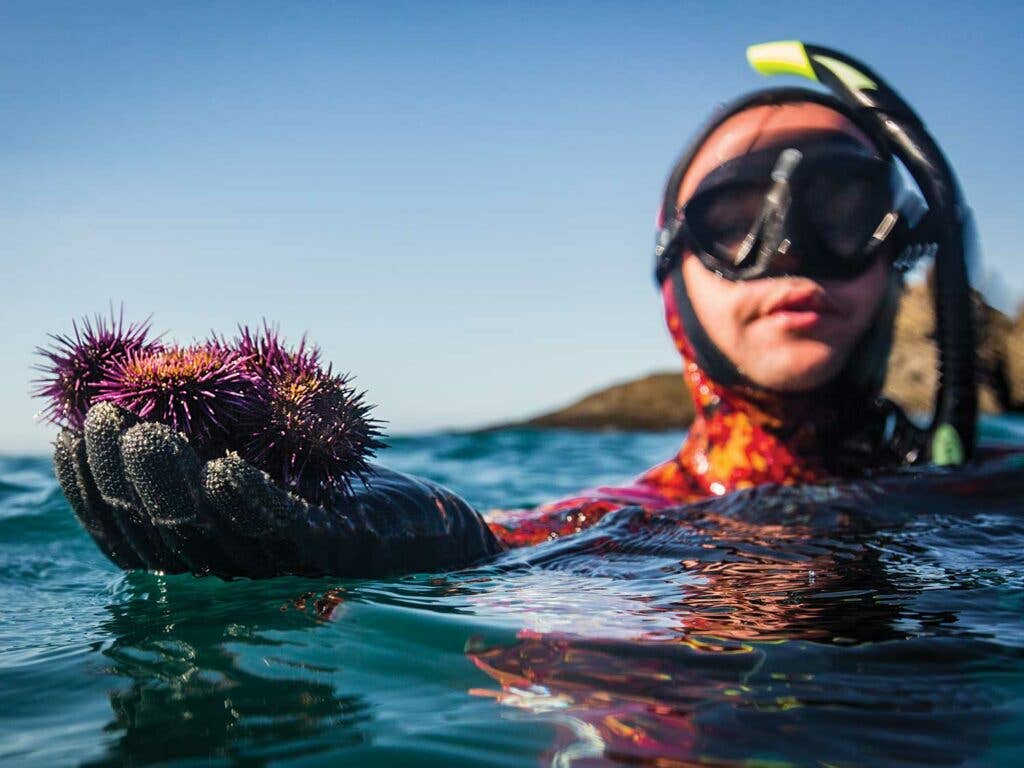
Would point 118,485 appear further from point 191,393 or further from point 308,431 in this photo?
point 308,431

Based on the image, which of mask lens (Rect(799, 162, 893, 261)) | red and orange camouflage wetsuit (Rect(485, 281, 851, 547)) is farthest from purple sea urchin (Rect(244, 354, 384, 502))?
mask lens (Rect(799, 162, 893, 261))

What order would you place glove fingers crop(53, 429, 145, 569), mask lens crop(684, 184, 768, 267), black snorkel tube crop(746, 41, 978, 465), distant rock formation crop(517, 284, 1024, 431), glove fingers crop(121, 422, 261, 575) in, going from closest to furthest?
1. glove fingers crop(121, 422, 261, 575)
2. glove fingers crop(53, 429, 145, 569)
3. mask lens crop(684, 184, 768, 267)
4. black snorkel tube crop(746, 41, 978, 465)
5. distant rock formation crop(517, 284, 1024, 431)

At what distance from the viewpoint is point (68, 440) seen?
2.63m

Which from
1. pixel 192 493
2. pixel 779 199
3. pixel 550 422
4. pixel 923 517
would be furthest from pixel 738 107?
pixel 550 422

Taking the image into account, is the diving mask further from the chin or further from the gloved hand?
the gloved hand

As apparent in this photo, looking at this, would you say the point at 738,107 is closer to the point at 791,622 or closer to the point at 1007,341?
the point at 791,622

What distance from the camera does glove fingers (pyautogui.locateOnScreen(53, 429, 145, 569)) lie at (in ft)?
8.60

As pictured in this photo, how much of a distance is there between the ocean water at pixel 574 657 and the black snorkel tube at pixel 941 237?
875 millimetres

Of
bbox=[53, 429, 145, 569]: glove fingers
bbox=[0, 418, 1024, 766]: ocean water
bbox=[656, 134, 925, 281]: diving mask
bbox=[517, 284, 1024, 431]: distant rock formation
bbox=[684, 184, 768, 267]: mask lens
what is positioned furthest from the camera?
bbox=[517, 284, 1024, 431]: distant rock formation

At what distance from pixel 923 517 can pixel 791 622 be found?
1525 mm

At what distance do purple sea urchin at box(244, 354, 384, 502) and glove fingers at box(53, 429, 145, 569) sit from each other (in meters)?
0.48

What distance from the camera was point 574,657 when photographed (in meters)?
2.15

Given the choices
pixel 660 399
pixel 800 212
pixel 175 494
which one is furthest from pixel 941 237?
pixel 660 399

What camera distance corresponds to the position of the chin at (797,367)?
410cm
